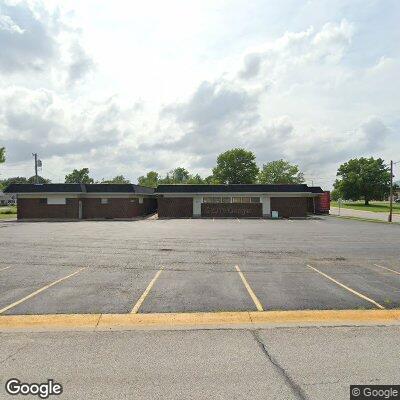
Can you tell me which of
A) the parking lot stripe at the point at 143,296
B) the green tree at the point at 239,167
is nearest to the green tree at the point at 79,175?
the green tree at the point at 239,167

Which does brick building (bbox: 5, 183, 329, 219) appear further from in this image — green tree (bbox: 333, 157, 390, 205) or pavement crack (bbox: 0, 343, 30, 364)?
green tree (bbox: 333, 157, 390, 205)

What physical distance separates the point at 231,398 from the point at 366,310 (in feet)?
18.9

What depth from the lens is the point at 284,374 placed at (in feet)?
19.8

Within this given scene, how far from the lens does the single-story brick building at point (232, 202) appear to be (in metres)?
48.4

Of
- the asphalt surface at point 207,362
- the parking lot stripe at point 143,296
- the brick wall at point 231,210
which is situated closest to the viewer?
the asphalt surface at point 207,362

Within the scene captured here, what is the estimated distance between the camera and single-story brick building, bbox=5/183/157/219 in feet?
151

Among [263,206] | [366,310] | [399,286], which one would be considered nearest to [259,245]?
[399,286]

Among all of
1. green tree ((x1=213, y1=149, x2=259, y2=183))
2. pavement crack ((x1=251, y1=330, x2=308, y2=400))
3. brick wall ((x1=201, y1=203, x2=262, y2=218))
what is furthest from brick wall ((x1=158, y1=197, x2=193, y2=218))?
green tree ((x1=213, y1=149, x2=259, y2=183))

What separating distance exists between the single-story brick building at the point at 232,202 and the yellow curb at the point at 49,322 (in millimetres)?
39425

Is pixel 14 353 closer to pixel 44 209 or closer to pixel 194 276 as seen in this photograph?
pixel 194 276

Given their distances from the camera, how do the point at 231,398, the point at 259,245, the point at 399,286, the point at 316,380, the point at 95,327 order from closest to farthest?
1. the point at 231,398
2. the point at 316,380
3. the point at 95,327
4. the point at 399,286
5. the point at 259,245

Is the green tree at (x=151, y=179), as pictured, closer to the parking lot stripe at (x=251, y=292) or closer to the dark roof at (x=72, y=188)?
the dark roof at (x=72, y=188)

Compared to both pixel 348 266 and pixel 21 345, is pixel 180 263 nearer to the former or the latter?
pixel 348 266

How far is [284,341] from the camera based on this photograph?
7449 millimetres
